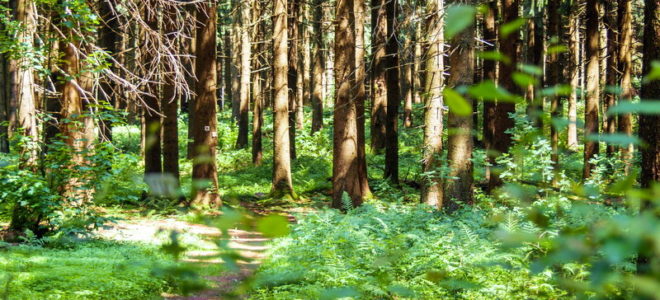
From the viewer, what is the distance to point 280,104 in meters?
17.3

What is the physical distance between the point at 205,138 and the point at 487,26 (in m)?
9.81

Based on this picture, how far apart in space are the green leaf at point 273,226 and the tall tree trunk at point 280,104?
16.1 meters

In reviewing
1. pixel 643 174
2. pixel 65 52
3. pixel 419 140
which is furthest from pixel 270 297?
pixel 419 140

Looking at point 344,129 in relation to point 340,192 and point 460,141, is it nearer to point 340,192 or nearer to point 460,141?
point 340,192

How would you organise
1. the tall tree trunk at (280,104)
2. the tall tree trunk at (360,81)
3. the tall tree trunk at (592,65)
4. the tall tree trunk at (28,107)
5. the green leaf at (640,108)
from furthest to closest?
the tall tree trunk at (592,65) → the tall tree trunk at (280,104) → the tall tree trunk at (360,81) → the tall tree trunk at (28,107) → the green leaf at (640,108)

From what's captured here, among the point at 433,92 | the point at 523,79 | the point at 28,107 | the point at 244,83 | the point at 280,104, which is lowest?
the point at 523,79

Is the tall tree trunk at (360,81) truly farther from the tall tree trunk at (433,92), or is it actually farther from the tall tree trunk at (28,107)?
the tall tree trunk at (28,107)

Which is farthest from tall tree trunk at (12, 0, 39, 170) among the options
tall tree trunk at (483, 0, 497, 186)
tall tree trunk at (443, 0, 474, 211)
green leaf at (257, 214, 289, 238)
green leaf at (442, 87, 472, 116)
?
tall tree trunk at (483, 0, 497, 186)

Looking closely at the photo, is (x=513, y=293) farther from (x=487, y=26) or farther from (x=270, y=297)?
(x=487, y=26)

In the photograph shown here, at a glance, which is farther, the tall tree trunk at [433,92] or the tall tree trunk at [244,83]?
the tall tree trunk at [244,83]

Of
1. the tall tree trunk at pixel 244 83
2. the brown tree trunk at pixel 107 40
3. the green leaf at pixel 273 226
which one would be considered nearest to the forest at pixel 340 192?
the green leaf at pixel 273 226

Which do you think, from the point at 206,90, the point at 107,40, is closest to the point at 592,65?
the point at 206,90

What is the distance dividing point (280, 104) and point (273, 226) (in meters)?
16.5

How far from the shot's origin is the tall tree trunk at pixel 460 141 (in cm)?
927
